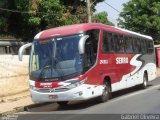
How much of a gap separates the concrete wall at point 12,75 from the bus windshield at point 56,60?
4.58 meters

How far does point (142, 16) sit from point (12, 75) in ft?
92.5

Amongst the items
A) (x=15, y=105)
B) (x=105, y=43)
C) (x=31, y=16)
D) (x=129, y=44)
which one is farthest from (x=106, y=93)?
(x=31, y=16)

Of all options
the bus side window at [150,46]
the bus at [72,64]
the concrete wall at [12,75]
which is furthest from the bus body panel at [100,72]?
the concrete wall at [12,75]

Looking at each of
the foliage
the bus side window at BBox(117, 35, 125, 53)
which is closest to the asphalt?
the bus side window at BBox(117, 35, 125, 53)

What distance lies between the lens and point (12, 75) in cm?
2097

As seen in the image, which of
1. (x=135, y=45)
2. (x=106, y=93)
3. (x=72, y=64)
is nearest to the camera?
(x=72, y=64)

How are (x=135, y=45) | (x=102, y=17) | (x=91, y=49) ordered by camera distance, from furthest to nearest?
(x=102, y=17) → (x=135, y=45) → (x=91, y=49)

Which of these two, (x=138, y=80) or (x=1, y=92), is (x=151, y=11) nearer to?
A: (x=138, y=80)

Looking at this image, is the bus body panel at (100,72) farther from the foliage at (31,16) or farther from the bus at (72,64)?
the foliage at (31,16)

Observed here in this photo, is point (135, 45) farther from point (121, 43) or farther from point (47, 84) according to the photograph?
point (47, 84)

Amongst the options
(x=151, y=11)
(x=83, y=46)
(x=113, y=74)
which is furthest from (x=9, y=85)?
(x=151, y=11)

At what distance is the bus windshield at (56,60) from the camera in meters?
15.1

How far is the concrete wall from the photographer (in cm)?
2019

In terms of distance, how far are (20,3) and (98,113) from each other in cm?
1199
